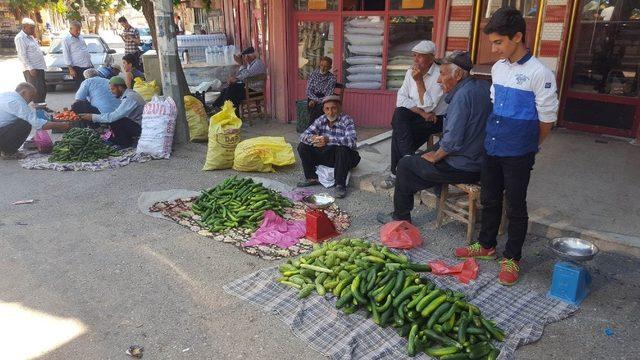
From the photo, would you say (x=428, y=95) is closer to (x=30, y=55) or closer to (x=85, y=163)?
(x=85, y=163)

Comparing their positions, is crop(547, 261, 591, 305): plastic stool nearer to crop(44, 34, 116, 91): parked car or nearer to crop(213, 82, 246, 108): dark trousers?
crop(213, 82, 246, 108): dark trousers

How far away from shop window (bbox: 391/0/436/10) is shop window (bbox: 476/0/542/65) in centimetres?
93

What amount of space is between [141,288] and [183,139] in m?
4.75

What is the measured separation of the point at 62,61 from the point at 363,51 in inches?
410

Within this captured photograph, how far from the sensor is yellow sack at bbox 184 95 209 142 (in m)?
8.43

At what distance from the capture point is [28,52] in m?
10.3

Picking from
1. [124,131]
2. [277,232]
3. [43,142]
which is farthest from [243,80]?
[277,232]

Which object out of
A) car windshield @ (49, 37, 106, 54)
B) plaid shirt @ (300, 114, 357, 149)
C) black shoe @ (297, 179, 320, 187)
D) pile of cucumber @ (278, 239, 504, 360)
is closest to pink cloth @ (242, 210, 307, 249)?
pile of cucumber @ (278, 239, 504, 360)

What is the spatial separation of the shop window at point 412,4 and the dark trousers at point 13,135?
21.3 feet

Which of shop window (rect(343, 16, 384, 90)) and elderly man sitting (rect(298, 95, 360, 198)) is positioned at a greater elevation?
shop window (rect(343, 16, 384, 90))

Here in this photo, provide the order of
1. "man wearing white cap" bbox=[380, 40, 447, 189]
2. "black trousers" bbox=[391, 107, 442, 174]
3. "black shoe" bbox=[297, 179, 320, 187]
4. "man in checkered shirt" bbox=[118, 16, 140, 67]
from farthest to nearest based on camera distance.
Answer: "man in checkered shirt" bbox=[118, 16, 140, 67] → "black shoe" bbox=[297, 179, 320, 187] → "black trousers" bbox=[391, 107, 442, 174] → "man wearing white cap" bbox=[380, 40, 447, 189]

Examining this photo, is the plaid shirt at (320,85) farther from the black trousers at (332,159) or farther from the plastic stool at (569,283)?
the plastic stool at (569,283)

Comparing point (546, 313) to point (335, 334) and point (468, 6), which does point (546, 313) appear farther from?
point (468, 6)

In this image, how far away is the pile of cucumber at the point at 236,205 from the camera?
5.12 meters
